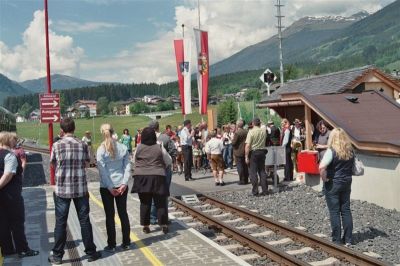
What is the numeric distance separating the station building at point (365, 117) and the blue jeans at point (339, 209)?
2593 millimetres

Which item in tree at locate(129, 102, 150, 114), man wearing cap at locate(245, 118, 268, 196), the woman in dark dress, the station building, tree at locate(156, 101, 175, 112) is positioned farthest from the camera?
tree at locate(156, 101, 175, 112)

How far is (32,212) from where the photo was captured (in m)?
11.7

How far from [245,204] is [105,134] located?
5949 millimetres

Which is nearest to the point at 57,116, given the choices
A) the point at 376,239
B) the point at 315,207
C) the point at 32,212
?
the point at 32,212

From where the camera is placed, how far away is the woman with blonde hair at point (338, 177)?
8070mm

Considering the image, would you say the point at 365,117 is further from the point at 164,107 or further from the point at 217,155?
the point at 164,107

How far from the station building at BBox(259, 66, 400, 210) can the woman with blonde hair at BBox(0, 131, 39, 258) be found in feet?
23.3

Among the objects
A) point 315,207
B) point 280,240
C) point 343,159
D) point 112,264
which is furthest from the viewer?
point 315,207

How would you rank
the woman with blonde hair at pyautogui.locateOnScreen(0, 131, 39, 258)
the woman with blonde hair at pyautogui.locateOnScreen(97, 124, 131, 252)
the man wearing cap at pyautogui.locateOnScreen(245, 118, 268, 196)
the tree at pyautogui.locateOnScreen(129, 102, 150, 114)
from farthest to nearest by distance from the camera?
the tree at pyautogui.locateOnScreen(129, 102, 150, 114) < the man wearing cap at pyautogui.locateOnScreen(245, 118, 268, 196) < the woman with blonde hair at pyautogui.locateOnScreen(97, 124, 131, 252) < the woman with blonde hair at pyautogui.locateOnScreen(0, 131, 39, 258)

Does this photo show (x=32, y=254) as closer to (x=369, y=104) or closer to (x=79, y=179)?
(x=79, y=179)

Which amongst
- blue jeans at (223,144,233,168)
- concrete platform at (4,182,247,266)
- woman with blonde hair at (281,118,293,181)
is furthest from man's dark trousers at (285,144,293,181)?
concrete platform at (4,182,247,266)

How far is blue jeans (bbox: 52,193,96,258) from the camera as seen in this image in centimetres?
696

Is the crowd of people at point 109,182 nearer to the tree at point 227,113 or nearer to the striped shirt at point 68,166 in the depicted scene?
the striped shirt at point 68,166

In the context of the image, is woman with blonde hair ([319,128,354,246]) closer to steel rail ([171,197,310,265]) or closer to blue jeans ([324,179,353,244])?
blue jeans ([324,179,353,244])
